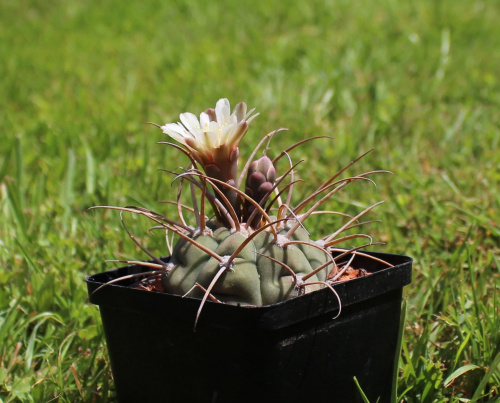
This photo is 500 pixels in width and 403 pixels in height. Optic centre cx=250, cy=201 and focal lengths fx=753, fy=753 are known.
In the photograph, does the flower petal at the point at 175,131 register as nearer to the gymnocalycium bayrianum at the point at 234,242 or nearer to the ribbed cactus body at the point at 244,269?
the gymnocalycium bayrianum at the point at 234,242

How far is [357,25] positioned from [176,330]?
4146 millimetres

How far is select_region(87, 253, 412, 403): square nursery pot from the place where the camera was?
1243 millimetres

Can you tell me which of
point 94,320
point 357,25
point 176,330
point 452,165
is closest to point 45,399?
point 94,320

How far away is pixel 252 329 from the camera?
121 centimetres

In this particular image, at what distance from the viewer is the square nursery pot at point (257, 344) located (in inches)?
48.9

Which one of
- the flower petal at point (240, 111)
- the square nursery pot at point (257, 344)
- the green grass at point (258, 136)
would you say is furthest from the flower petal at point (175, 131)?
the green grass at point (258, 136)

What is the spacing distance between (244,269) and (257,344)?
13 cm

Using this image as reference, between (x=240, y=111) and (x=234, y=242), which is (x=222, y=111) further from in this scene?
(x=234, y=242)

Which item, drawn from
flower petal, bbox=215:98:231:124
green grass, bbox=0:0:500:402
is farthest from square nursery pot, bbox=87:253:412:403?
flower petal, bbox=215:98:231:124

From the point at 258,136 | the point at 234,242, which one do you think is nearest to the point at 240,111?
the point at 234,242

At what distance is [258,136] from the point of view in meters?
3.53

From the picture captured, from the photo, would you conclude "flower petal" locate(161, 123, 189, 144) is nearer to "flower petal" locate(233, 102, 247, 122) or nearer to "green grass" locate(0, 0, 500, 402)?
"flower petal" locate(233, 102, 247, 122)

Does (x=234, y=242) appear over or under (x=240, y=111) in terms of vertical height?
under

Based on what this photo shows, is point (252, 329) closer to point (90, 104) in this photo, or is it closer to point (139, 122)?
point (139, 122)
